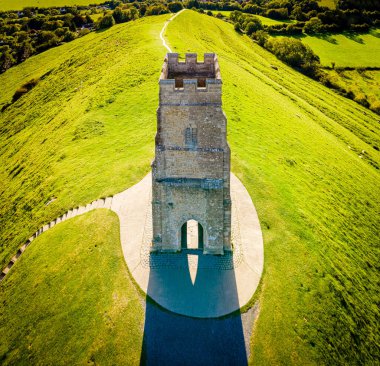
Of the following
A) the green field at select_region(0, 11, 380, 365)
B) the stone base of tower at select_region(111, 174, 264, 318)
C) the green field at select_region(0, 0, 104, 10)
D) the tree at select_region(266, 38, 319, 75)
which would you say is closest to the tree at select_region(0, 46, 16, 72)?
the green field at select_region(0, 11, 380, 365)

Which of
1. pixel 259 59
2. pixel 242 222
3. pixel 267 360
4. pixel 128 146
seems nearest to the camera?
pixel 267 360

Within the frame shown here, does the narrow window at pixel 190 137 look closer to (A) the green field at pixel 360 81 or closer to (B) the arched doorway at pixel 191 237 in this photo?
(B) the arched doorway at pixel 191 237

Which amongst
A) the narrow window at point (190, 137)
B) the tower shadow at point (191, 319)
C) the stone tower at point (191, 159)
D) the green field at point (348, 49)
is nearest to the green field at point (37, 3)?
the green field at point (348, 49)

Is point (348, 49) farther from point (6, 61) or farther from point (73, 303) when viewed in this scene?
point (73, 303)

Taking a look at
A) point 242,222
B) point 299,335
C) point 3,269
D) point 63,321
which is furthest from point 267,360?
point 3,269

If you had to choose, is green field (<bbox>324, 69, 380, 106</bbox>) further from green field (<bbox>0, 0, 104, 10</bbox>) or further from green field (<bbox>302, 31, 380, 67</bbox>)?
green field (<bbox>0, 0, 104, 10</bbox>)

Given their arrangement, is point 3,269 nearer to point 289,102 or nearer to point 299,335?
point 299,335
